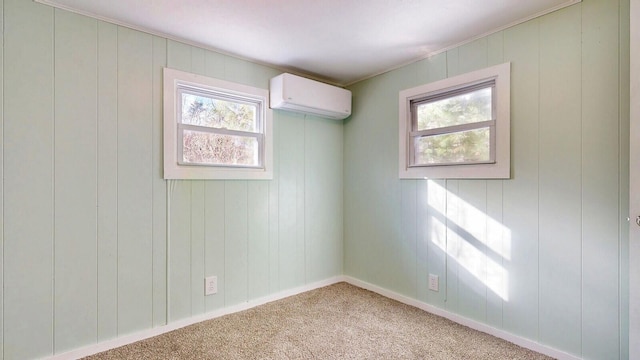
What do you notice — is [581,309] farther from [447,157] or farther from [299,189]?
[299,189]

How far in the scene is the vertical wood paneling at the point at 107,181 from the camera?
2.03 meters

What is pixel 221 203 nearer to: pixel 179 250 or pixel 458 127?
pixel 179 250

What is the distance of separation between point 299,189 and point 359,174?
637 millimetres

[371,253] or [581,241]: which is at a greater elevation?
[581,241]

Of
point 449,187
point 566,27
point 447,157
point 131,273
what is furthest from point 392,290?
point 566,27

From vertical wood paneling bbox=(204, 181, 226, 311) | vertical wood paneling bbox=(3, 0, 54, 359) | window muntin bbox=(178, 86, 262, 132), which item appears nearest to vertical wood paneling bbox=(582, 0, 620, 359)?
window muntin bbox=(178, 86, 262, 132)

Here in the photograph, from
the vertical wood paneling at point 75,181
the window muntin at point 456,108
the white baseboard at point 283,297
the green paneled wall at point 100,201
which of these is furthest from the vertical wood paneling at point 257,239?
the window muntin at point 456,108

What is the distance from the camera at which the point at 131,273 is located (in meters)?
2.14

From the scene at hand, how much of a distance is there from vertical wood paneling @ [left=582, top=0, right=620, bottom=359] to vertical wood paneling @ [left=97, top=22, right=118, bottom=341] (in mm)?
2846

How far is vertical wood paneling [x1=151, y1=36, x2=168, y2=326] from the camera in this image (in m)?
2.24

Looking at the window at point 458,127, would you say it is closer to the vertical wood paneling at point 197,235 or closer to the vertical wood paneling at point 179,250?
the vertical wood paneling at point 197,235

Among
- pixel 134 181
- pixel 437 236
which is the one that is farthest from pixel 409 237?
pixel 134 181

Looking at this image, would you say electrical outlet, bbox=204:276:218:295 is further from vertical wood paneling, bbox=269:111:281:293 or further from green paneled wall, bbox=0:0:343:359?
vertical wood paneling, bbox=269:111:281:293

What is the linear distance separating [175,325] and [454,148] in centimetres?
246
